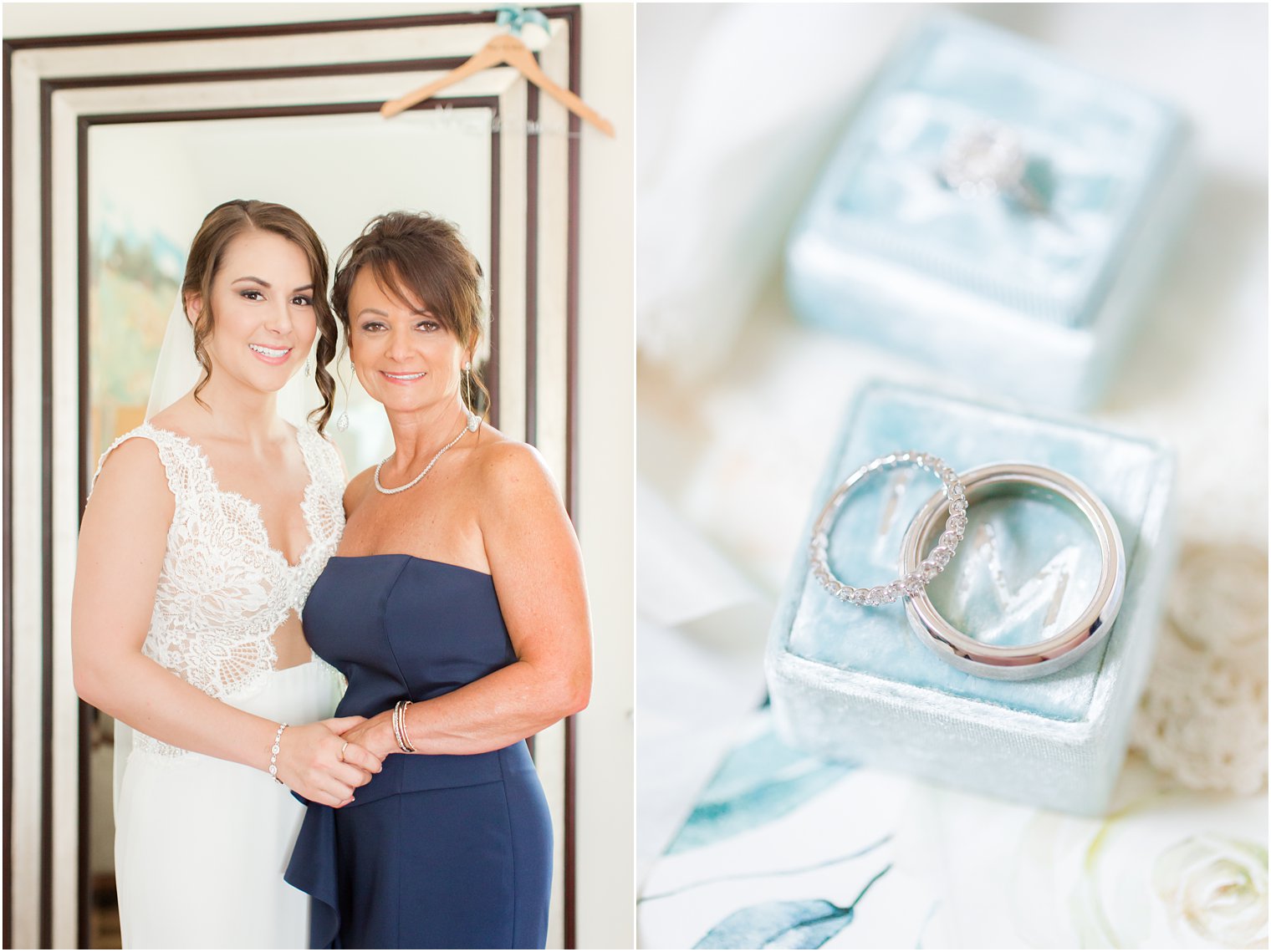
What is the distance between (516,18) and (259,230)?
368 mm

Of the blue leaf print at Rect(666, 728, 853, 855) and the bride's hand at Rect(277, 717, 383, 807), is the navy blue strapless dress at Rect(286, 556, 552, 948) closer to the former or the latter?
the bride's hand at Rect(277, 717, 383, 807)

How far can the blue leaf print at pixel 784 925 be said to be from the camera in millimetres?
1063

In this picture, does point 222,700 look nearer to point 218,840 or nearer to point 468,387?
point 218,840

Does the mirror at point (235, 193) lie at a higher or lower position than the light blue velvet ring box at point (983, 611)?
higher

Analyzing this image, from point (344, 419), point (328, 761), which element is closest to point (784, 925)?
point (328, 761)

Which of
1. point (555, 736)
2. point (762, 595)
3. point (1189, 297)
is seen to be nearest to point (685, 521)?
point (762, 595)

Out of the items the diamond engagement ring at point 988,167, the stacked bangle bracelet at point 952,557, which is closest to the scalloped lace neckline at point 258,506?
the stacked bangle bracelet at point 952,557

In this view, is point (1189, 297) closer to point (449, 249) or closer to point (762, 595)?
point (762, 595)

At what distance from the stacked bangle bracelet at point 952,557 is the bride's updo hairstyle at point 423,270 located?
0.43 meters

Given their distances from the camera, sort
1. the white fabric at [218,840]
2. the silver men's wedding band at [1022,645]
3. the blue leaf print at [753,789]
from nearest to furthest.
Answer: the silver men's wedding band at [1022,645]
the white fabric at [218,840]
the blue leaf print at [753,789]

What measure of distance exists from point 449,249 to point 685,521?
18.4 inches

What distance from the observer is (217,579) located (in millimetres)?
997

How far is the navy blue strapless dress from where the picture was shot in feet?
3.10

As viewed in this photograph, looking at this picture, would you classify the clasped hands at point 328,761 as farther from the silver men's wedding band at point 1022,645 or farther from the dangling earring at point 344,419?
the silver men's wedding band at point 1022,645
